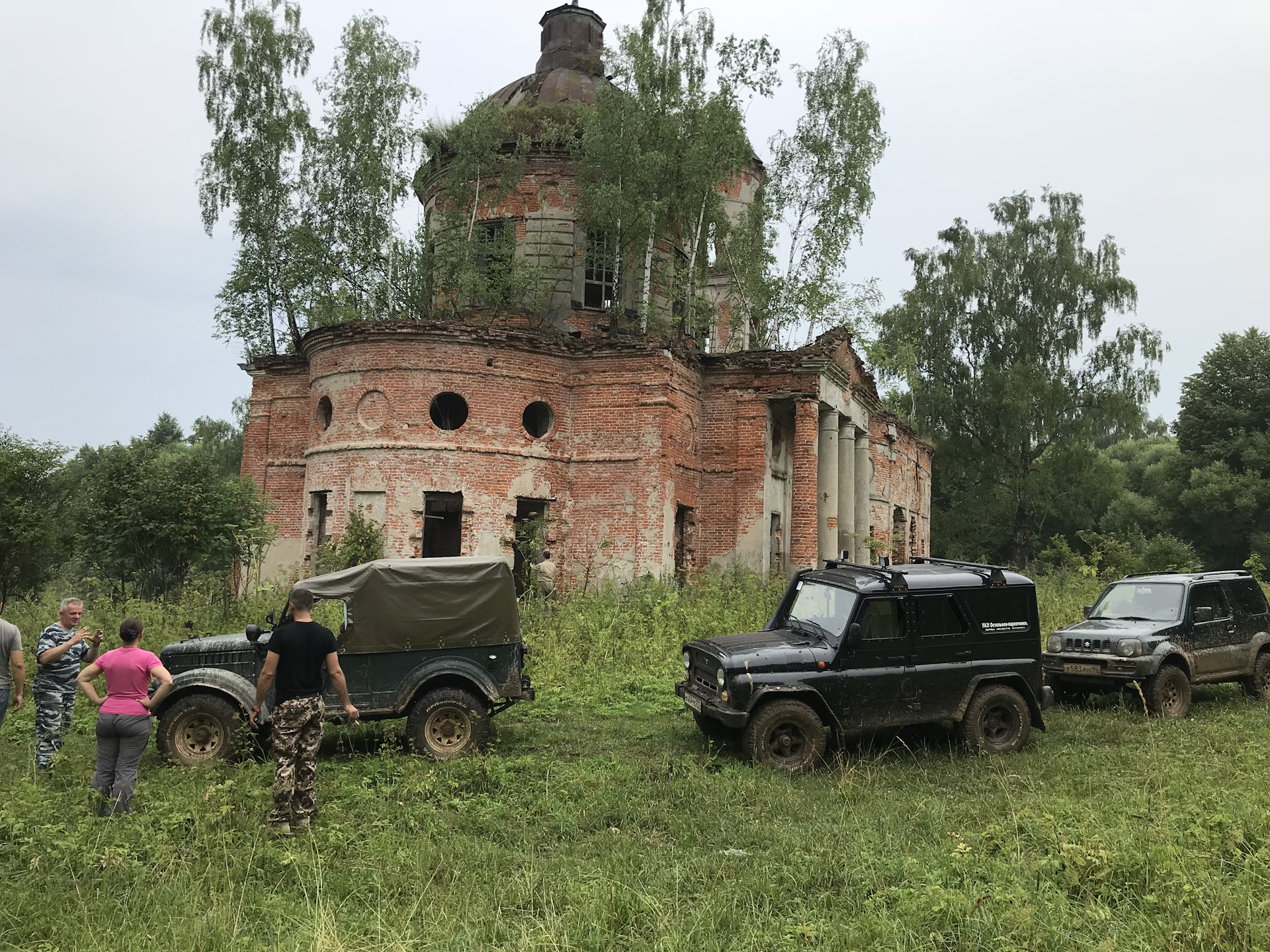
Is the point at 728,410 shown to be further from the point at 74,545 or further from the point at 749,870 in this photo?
the point at 749,870

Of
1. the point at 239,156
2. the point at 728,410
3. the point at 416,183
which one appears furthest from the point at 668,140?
the point at 239,156

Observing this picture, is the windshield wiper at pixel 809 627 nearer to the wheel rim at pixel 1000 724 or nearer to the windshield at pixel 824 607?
the windshield at pixel 824 607

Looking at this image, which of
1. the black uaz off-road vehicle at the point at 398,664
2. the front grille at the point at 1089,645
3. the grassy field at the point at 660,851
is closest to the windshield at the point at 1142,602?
the front grille at the point at 1089,645

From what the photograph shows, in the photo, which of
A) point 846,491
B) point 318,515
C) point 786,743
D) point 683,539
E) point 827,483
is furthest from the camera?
point 846,491

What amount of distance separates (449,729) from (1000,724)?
18.7ft

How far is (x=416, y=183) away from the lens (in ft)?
86.7

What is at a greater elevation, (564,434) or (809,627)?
(564,434)

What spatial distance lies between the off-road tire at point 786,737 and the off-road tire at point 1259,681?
729 cm

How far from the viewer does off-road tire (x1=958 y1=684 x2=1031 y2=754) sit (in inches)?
348

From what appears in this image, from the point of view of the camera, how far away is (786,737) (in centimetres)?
832

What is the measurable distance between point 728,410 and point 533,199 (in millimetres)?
8358

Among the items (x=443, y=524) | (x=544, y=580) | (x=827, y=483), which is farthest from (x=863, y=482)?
(x=443, y=524)

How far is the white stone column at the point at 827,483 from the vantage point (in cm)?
2292

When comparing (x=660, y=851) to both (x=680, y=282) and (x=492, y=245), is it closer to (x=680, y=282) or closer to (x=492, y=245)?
(x=492, y=245)
